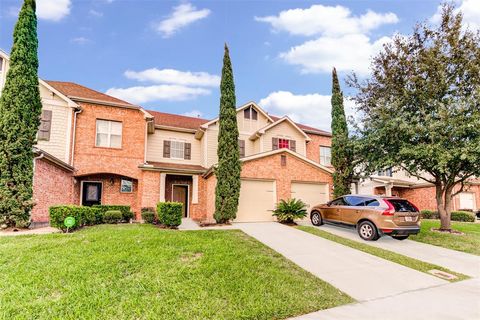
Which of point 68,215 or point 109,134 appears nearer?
point 68,215

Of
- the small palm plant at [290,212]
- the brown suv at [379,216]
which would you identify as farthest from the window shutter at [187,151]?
the brown suv at [379,216]

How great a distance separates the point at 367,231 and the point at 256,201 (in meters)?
6.35

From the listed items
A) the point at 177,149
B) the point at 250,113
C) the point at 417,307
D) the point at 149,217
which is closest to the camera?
the point at 417,307

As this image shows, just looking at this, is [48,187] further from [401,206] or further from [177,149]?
[401,206]

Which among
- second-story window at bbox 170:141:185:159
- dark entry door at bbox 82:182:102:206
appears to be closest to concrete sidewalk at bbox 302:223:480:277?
second-story window at bbox 170:141:185:159

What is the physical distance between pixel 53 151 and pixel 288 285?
1452cm

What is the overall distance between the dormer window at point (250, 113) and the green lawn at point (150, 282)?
46.3ft

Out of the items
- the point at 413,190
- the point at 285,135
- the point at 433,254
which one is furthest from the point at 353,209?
the point at 413,190

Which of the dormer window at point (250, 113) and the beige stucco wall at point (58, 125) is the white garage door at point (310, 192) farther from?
the beige stucco wall at point (58, 125)

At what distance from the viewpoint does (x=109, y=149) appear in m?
15.7

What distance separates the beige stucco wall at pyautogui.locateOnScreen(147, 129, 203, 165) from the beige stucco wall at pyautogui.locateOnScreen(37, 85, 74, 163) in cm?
482

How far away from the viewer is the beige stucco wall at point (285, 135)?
65.2 ft

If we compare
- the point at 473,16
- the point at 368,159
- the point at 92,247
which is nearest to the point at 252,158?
the point at 368,159

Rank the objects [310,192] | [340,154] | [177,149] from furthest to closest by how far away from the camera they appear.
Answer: [177,149], [310,192], [340,154]
